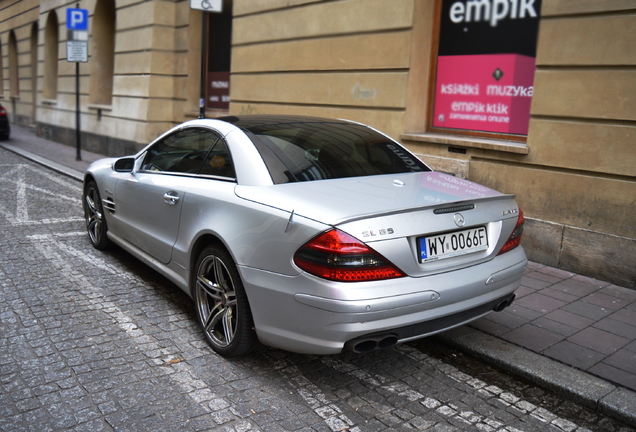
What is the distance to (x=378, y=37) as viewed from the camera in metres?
8.67

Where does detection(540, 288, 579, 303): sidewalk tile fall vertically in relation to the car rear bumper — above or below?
below

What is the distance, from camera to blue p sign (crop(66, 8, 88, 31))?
14.6m

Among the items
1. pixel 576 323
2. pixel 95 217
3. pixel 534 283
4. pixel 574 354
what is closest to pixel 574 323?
pixel 576 323

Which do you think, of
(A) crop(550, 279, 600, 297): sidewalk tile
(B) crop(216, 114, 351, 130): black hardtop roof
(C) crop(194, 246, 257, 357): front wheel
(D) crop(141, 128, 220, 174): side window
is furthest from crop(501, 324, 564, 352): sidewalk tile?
(D) crop(141, 128, 220, 174): side window

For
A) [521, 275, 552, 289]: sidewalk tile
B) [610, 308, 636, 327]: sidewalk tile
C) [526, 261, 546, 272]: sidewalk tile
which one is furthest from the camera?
[526, 261, 546, 272]: sidewalk tile

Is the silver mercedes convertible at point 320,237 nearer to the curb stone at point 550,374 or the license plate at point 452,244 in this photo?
the license plate at point 452,244

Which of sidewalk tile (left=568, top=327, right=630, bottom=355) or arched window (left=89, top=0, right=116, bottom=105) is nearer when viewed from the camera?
sidewalk tile (left=568, top=327, right=630, bottom=355)

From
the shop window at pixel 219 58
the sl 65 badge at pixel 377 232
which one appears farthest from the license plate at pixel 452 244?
the shop window at pixel 219 58

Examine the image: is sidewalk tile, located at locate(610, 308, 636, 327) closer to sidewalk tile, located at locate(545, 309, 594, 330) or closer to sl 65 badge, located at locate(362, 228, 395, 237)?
sidewalk tile, located at locate(545, 309, 594, 330)

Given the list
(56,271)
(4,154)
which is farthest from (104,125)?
(56,271)

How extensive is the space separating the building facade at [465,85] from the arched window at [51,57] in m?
8.47

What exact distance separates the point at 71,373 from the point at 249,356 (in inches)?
42.1

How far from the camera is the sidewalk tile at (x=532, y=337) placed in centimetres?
428

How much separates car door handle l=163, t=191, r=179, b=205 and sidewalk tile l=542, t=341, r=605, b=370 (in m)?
2.75
